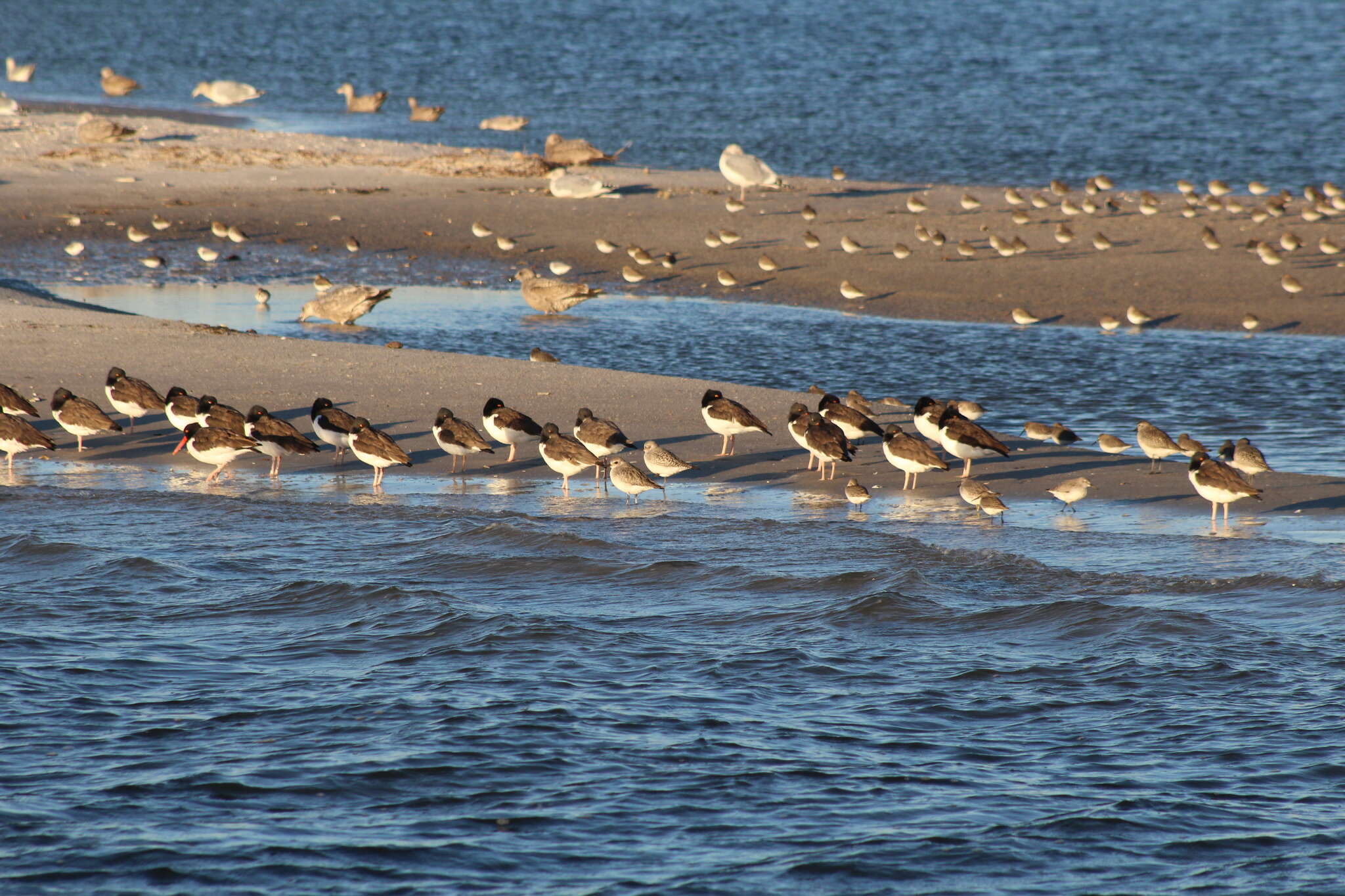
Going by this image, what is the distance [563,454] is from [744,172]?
61.3ft

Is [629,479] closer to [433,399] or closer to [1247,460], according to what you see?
[433,399]

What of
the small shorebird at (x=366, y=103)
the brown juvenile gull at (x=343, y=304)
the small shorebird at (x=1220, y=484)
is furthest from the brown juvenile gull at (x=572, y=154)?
the small shorebird at (x=1220, y=484)

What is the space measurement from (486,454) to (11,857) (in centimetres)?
802

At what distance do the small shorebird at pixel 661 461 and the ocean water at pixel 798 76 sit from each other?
73.2 feet

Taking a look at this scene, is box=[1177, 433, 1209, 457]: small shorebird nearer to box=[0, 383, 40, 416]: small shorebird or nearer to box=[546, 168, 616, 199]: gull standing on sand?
box=[0, 383, 40, 416]: small shorebird

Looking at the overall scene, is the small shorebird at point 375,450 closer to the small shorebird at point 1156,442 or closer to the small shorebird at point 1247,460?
the small shorebird at point 1156,442

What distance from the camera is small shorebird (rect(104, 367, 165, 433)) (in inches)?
582

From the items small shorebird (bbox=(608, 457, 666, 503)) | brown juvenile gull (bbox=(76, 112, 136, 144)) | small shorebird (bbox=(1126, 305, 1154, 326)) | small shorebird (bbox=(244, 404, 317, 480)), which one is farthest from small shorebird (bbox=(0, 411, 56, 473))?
brown juvenile gull (bbox=(76, 112, 136, 144))

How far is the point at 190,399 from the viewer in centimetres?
1457

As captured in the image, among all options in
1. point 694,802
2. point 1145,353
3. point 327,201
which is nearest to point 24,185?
point 327,201

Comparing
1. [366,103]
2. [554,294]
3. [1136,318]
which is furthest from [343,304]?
[366,103]

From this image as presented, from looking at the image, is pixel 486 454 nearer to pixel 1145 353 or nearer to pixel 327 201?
pixel 1145 353

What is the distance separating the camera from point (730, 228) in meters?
28.1

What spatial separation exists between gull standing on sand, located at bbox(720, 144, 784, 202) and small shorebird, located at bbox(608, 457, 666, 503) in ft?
59.4
